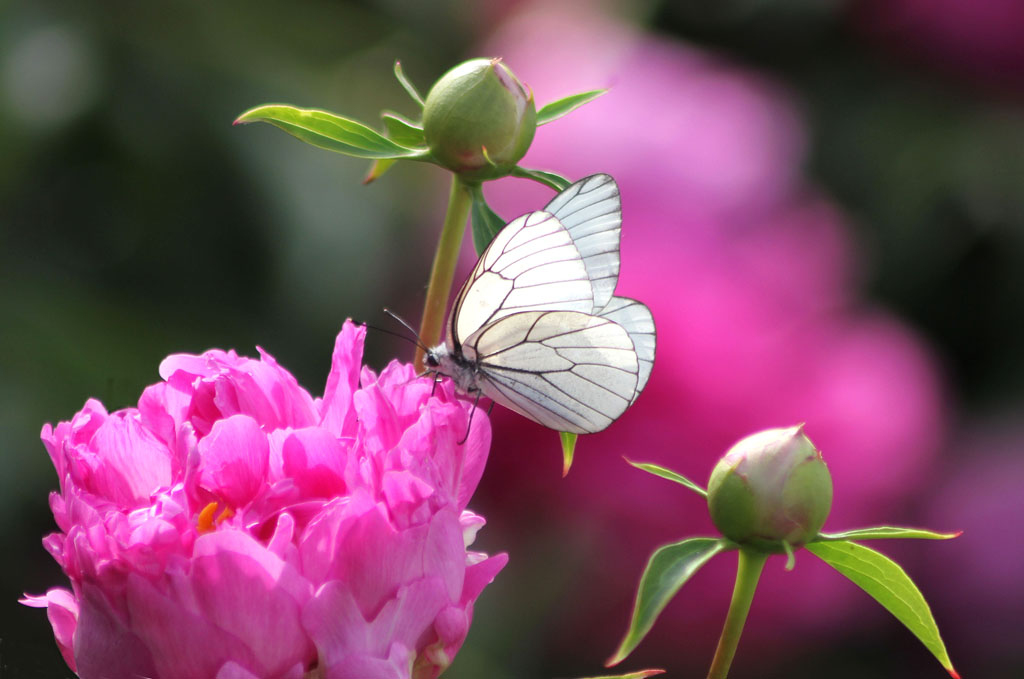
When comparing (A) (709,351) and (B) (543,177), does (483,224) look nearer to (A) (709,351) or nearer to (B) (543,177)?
(B) (543,177)

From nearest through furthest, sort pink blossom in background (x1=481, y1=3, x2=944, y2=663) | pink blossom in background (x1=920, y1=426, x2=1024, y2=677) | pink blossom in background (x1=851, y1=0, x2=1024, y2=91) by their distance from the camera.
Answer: pink blossom in background (x1=481, y1=3, x2=944, y2=663) → pink blossom in background (x1=920, y1=426, x2=1024, y2=677) → pink blossom in background (x1=851, y1=0, x2=1024, y2=91)

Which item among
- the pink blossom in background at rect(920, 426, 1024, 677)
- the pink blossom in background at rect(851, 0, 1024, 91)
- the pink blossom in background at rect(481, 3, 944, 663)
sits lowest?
the pink blossom in background at rect(920, 426, 1024, 677)

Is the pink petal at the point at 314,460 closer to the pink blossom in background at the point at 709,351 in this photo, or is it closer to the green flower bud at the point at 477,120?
the green flower bud at the point at 477,120

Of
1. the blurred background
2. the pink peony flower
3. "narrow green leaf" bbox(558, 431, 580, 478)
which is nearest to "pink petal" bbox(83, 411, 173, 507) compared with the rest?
the pink peony flower

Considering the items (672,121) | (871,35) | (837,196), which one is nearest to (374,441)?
(672,121)

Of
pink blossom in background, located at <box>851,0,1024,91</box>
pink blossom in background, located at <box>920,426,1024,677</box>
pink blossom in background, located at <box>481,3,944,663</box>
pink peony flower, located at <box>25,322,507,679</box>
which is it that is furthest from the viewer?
pink blossom in background, located at <box>851,0,1024,91</box>

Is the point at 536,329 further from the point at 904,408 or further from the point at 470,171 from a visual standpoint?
the point at 904,408

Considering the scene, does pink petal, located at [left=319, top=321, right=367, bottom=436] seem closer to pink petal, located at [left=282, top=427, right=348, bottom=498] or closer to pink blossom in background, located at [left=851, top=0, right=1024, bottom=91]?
pink petal, located at [left=282, top=427, right=348, bottom=498]
